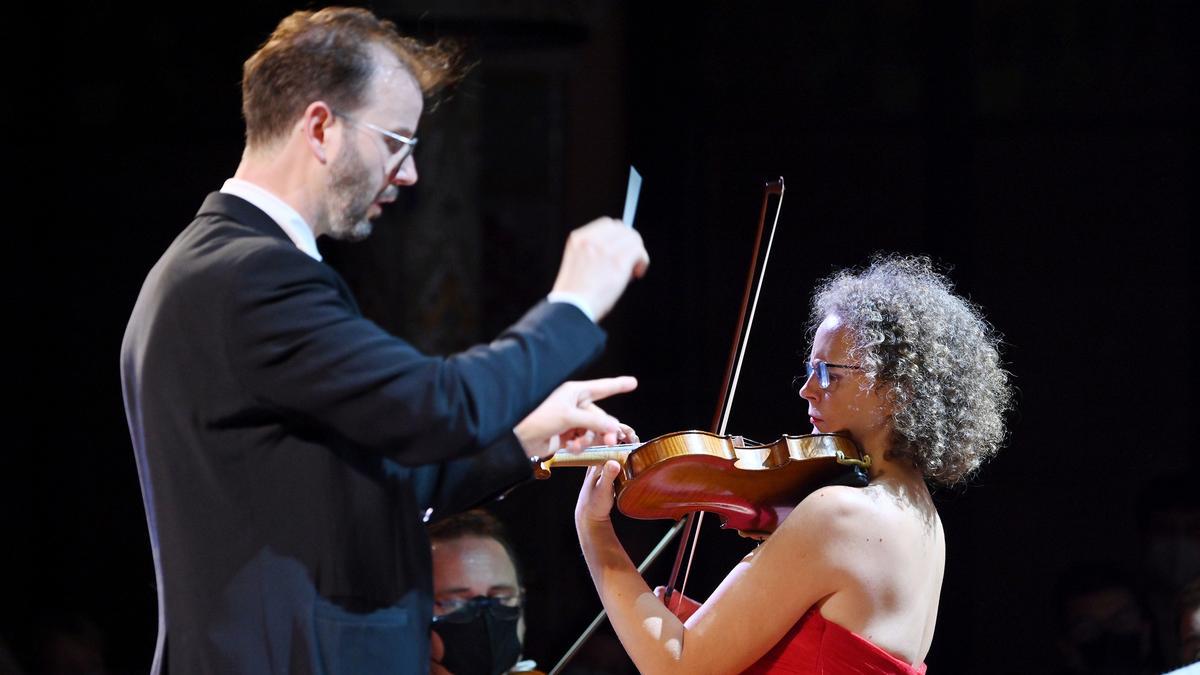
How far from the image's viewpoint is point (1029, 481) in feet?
11.9

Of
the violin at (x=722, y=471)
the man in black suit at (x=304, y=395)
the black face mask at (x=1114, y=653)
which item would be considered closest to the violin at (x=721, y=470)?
the violin at (x=722, y=471)

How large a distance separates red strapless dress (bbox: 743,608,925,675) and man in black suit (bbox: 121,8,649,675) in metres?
0.61

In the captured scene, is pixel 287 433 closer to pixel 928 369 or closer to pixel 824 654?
pixel 824 654

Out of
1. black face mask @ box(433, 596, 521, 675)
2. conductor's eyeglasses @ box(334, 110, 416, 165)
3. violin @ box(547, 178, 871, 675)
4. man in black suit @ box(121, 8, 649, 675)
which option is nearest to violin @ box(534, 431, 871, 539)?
violin @ box(547, 178, 871, 675)

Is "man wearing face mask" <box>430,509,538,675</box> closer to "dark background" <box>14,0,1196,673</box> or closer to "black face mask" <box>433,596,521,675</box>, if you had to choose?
"black face mask" <box>433,596,521,675</box>

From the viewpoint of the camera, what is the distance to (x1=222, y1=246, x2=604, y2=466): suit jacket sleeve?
1245mm

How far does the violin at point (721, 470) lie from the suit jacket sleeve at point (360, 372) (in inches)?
19.8

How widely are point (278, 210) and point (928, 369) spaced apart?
3.23ft

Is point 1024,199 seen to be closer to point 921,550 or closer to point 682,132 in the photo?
point 682,132

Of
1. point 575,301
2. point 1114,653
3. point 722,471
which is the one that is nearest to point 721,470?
point 722,471

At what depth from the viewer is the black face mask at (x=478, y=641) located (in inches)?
96.1

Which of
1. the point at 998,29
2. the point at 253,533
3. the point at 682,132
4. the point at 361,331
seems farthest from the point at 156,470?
the point at 998,29

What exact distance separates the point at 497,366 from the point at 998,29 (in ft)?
9.66

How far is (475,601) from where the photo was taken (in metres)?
2.54
